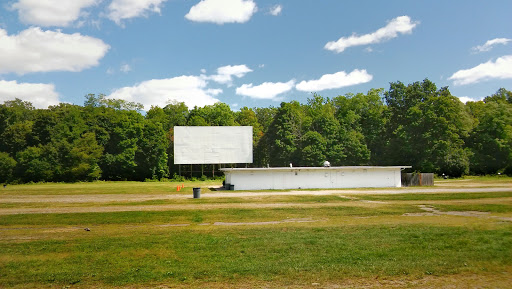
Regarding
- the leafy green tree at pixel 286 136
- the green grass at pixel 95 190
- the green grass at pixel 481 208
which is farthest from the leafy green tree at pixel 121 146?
the green grass at pixel 481 208

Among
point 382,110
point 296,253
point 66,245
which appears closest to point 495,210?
point 296,253

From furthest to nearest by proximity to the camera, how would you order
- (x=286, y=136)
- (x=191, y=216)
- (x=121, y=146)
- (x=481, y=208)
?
(x=286, y=136)
(x=121, y=146)
(x=481, y=208)
(x=191, y=216)

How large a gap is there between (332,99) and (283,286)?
3342 inches

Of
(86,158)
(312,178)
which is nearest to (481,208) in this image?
(312,178)

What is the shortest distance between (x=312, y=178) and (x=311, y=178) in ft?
0.38

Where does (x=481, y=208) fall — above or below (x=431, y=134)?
below

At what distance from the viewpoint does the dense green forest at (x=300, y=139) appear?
6212 centimetres

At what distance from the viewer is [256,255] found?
998 centimetres

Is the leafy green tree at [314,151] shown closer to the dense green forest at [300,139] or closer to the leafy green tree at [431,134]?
the dense green forest at [300,139]

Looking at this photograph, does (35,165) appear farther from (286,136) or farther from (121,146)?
(286,136)

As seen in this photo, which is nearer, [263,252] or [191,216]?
[263,252]

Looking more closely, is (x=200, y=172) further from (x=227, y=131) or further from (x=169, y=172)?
(x=227, y=131)

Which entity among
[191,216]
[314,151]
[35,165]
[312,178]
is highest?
[314,151]

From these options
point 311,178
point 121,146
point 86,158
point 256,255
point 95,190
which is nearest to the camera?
point 256,255
